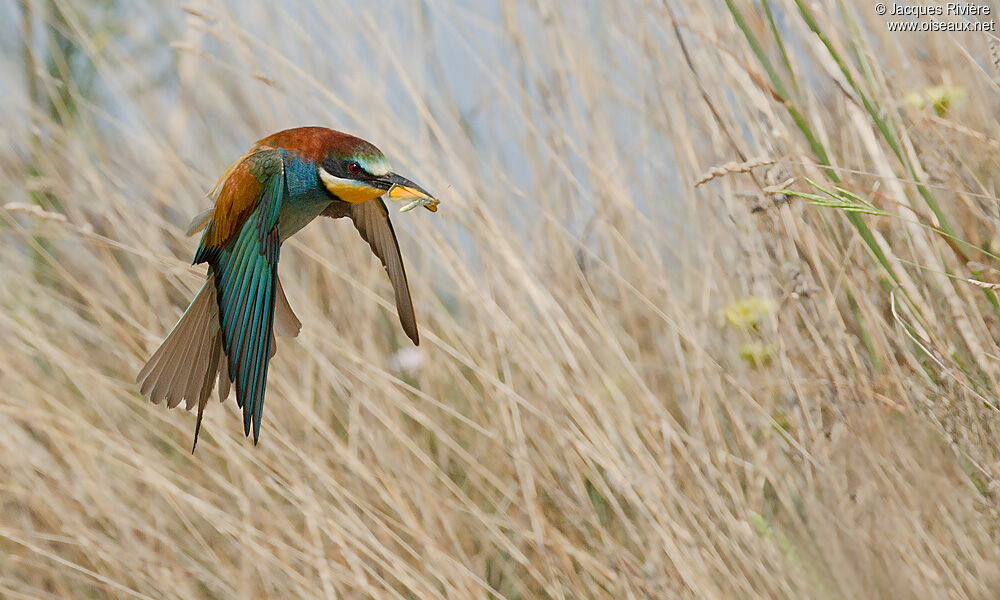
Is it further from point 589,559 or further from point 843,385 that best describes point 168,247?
point 843,385

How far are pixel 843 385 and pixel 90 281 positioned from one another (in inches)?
33.9

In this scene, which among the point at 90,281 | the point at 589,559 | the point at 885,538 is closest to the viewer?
the point at 885,538

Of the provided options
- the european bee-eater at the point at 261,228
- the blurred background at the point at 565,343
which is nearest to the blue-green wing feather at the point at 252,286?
the european bee-eater at the point at 261,228

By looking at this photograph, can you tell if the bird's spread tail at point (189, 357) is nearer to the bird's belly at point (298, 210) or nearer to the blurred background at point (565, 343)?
the bird's belly at point (298, 210)

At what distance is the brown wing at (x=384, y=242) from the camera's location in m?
0.45

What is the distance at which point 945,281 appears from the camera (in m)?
0.97

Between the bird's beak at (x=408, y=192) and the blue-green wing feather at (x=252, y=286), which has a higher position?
the bird's beak at (x=408, y=192)

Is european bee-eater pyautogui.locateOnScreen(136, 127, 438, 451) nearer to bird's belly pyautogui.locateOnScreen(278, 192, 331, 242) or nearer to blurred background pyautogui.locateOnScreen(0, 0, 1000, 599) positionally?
bird's belly pyautogui.locateOnScreen(278, 192, 331, 242)

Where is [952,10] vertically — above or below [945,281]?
above

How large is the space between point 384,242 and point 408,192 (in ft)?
0.26

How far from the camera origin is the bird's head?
0.41 meters

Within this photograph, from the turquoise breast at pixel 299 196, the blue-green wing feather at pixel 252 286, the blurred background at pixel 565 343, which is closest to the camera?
the blue-green wing feather at pixel 252 286

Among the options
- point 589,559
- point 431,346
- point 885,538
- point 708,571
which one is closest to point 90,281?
→ point 431,346

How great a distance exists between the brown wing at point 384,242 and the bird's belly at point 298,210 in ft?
0.03
